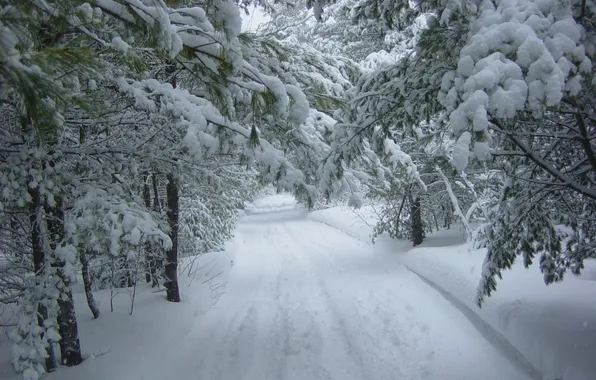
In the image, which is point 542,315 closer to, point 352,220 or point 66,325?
point 66,325

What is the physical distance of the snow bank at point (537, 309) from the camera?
426cm

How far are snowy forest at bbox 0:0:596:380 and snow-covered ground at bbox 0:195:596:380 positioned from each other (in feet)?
0.23

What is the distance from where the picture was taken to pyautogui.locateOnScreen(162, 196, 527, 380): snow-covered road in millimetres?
5348

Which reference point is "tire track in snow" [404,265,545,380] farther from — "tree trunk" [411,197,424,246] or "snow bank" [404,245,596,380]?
"tree trunk" [411,197,424,246]

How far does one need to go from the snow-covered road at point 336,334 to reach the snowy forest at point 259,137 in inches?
2.8

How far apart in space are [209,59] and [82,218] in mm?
2261

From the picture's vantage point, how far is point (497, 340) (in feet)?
18.5

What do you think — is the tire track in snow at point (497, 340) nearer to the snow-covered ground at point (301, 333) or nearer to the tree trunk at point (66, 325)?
the snow-covered ground at point (301, 333)

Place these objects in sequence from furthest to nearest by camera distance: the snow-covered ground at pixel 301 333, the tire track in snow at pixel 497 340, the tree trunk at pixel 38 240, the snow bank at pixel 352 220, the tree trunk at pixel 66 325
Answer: the snow bank at pixel 352 220 → the snow-covered ground at pixel 301 333 → the tree trunk at pixel 66 325 → the tire track in snow at pixel 497 340 → the tree trunk at pixel 38 240

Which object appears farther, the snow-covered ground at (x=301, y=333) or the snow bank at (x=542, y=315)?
the snow-covered ground at (x=301, y=333)

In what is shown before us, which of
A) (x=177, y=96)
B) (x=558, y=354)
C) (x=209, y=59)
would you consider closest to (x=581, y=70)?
(x=209, y=59)

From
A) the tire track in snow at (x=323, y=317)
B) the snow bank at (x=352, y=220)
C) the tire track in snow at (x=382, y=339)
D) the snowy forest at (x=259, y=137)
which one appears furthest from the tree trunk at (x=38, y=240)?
the snow bank at (x=352, y=220)

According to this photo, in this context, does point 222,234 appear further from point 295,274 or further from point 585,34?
point 585,34

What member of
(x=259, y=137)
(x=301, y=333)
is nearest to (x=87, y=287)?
(x=301, y=333)
